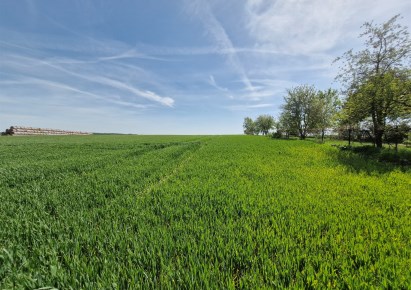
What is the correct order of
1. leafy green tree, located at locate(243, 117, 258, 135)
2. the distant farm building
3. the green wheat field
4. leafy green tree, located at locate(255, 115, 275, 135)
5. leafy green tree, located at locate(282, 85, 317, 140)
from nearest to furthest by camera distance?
the green wheat field → leafy green tree, located at locate(282, 85, 317, 140) → the distant farm building → leafy green tree, located at locate(255, 115, 275, 135) → leafy green tree, located at locate(243, 117, 258, 135)

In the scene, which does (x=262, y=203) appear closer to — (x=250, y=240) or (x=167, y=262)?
(x=250, y=240)

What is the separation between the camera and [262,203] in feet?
16.8

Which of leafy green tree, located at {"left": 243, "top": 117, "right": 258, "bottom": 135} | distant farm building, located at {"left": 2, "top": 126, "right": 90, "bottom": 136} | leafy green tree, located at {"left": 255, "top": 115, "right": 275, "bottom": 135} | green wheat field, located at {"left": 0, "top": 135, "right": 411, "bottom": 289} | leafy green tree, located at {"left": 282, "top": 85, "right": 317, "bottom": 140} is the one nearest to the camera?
green wheat field, located at {"left": 0, "top": 135, "right": 411, "bottom": 289}

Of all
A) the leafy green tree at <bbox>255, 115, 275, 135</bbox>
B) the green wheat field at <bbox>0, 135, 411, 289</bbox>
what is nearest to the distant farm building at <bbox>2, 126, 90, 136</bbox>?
the green wheat field at <bbox>0, 135, 411, 289</bbox>

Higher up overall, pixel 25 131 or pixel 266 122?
pixel 266 122

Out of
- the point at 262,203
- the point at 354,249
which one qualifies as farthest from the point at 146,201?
the point at 354,249

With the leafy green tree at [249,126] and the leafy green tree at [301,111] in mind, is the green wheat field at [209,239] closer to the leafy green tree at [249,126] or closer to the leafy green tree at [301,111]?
the leafy green tree at [301,111]

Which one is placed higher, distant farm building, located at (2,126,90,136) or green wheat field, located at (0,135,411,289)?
distant farm building, located at (2,126,90,136)

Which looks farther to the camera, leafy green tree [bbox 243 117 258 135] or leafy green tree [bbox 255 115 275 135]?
leafy green tree [bbox 243 117 258 135]

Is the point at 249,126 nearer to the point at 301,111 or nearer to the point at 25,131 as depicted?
the point at 301,111

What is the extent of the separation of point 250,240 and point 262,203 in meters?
1.96

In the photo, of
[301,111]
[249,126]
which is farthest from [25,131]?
[249,126]

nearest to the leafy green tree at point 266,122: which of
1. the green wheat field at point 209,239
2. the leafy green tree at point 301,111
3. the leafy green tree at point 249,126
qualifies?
the leafy green tree at point 249,126

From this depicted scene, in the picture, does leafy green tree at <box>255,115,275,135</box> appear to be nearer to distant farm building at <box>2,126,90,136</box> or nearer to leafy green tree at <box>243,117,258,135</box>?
leafy green tree at <box>243,117,258,135</box>
